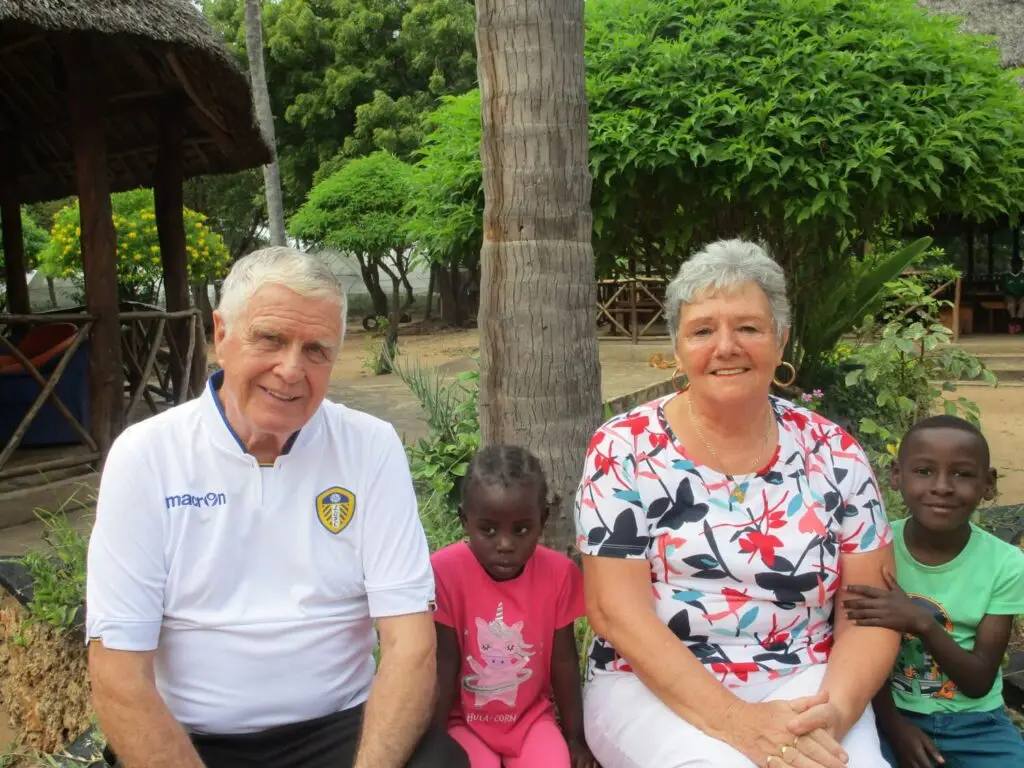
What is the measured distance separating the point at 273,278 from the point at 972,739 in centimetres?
213

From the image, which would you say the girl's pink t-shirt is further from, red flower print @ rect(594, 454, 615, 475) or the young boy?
the young boy

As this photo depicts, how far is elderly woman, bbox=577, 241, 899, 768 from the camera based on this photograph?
7.35 feet

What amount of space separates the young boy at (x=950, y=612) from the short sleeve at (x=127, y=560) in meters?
1.69

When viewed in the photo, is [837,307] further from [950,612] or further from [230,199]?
[230,199]

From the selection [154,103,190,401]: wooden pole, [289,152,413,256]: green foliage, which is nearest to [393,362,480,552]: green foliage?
[154,103,190,401]: wooden pole

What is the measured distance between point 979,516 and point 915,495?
2528mm

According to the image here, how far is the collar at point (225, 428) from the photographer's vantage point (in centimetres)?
212

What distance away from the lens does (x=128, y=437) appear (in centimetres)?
207

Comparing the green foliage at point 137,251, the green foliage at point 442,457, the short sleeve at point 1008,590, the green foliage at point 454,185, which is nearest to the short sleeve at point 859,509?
the short sleeve at point 1008,590

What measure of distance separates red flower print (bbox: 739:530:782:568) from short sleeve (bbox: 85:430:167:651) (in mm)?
1387

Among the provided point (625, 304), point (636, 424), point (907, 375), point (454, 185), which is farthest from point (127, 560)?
point (625, 304)

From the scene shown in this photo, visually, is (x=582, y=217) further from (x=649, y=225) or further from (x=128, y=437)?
(x=649, y=225)

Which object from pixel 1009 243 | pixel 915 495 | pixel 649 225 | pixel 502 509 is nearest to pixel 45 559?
pixel 502 509

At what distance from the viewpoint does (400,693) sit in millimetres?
2090
